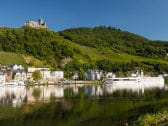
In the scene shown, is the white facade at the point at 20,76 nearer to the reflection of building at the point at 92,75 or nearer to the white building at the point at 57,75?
the white building at the point at 57,75

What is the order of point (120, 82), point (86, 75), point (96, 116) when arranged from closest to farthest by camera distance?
1. point (96, 116)
2. point (120, 82)
3. point (86, 75)

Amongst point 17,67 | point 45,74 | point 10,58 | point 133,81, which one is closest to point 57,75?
point 45,74

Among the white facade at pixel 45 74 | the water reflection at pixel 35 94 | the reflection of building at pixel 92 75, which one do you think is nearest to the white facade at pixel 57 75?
the white facade at pixel 45 74

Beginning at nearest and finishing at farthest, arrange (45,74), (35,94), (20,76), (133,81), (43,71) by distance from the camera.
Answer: (35,94), (20,76), (133,81), (45,74), (43,71)

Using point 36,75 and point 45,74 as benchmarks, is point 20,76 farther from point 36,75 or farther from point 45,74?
point 45,74

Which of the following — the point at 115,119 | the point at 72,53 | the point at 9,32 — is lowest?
the point at 115,119

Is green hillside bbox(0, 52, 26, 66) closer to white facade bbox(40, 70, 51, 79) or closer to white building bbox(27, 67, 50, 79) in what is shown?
white building bbox(27, 67, 50, 79)

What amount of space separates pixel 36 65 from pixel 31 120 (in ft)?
422

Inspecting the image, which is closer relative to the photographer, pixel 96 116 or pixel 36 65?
pixel 96 116

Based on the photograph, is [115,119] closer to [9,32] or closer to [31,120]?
[31,120]

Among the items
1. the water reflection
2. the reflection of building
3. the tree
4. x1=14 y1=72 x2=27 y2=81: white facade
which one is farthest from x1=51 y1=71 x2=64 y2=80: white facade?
the water reflection

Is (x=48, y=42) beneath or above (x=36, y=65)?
above

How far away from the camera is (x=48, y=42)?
195 meters

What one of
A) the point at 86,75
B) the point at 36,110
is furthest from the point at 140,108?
the point at 86,75
